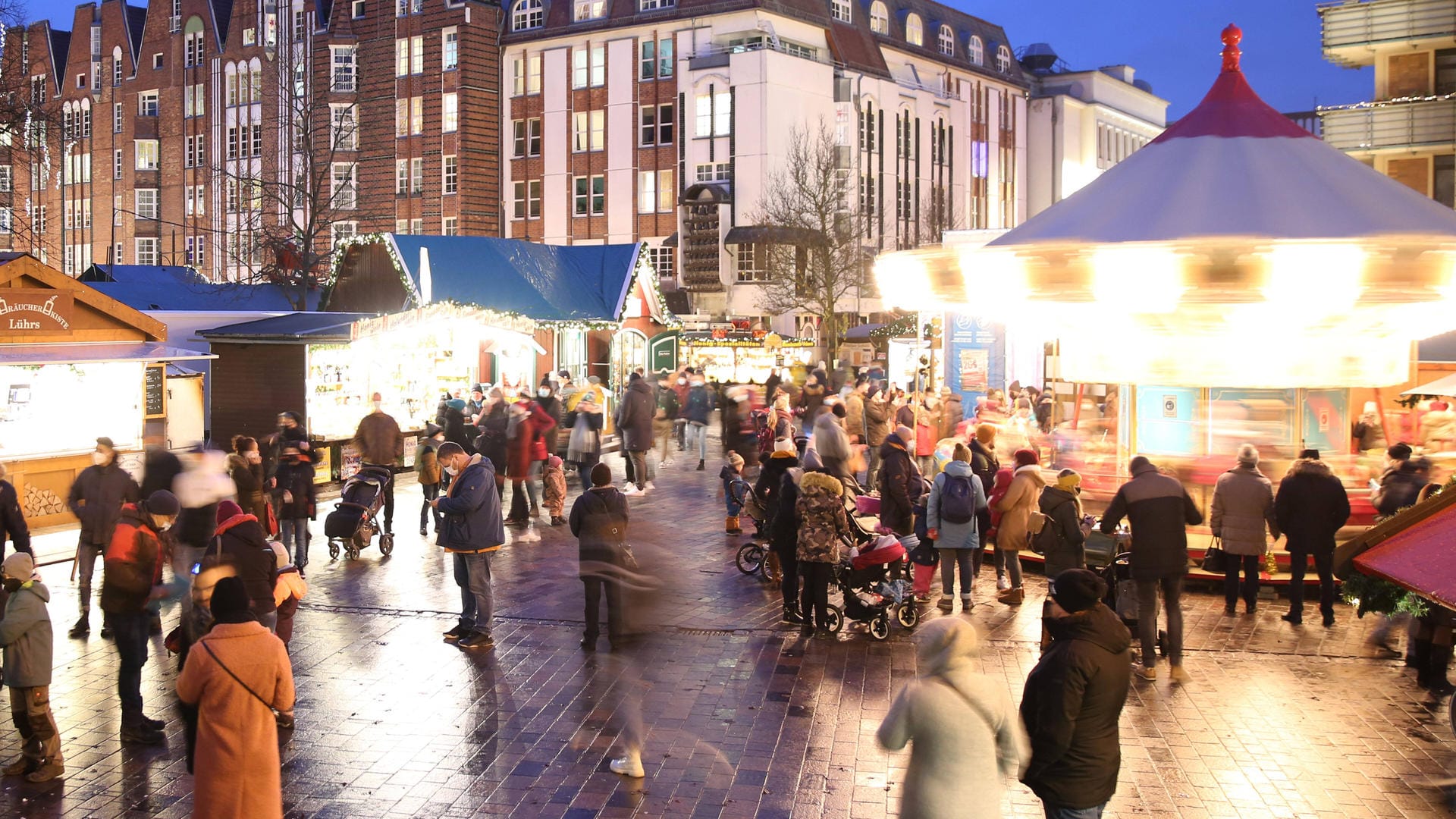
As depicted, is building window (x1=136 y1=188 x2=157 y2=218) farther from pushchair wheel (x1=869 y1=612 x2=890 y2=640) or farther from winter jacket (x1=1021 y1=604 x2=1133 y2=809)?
winter jacket (x1=1021 y1=604 x2=1133 y2=809)


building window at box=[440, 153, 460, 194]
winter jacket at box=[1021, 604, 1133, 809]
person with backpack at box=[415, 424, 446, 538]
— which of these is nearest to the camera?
winter jacket at box=[1021, 604, 1133, 809]

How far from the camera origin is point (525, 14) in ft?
184

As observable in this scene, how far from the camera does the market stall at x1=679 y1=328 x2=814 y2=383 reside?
3866 centimetres

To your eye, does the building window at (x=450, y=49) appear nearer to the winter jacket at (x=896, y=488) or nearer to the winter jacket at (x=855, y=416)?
the winter jacket at (x=855, y=416)

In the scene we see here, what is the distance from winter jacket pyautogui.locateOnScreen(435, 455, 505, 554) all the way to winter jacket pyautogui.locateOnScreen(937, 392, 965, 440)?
10314mm

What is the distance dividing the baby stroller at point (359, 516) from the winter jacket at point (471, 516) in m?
4.01

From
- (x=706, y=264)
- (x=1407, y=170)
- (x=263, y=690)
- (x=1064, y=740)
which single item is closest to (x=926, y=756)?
(x=1064, y=740)

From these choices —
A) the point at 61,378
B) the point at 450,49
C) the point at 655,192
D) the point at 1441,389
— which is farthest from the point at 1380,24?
the point at 450,49

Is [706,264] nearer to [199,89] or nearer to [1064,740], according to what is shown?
[199,89]

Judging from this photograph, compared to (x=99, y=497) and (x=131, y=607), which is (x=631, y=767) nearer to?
(x=131, y=607)

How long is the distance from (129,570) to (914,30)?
58.0 metres

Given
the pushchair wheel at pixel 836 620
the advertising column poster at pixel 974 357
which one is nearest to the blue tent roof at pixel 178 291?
the advertising column poster at pixel 974 357

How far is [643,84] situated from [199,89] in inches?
875

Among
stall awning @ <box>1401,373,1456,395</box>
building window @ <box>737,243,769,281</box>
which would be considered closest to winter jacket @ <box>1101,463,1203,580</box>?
stall awning @ <box>1401,373,1456,395</box>
